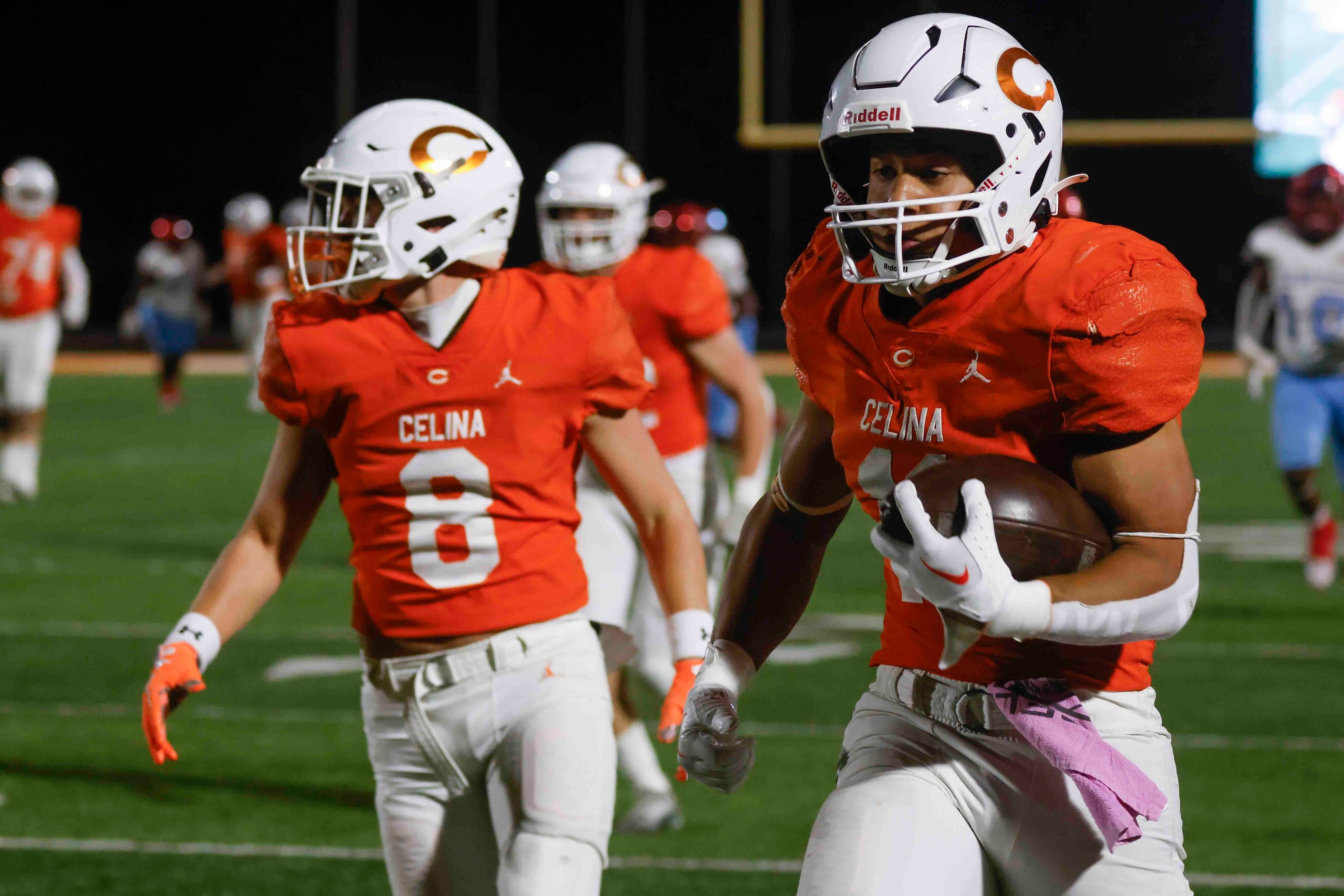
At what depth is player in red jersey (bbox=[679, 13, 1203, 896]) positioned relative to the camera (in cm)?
212

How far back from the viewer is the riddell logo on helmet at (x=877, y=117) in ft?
7.38

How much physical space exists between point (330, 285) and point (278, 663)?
13.1 feet

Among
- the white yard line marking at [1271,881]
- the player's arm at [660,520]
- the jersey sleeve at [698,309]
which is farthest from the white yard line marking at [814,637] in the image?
the player's arm at [660,520]

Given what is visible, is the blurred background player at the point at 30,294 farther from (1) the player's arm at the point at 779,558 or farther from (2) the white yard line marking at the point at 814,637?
(1) the player's arm at the point at 779,558

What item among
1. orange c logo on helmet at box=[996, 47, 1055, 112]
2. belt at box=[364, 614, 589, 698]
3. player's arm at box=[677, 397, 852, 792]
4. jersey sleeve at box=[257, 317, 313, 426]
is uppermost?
orange c logo on helmet at box=[996, 47, 1055, 112]

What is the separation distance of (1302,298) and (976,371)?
22.5ft

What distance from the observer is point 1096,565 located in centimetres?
207

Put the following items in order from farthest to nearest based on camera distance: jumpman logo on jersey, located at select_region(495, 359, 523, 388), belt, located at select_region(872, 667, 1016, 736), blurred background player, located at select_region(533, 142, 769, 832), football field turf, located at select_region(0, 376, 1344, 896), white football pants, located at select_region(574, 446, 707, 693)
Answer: blurred background player, located at select_region(533, 142, 769, 832)
white football pants, located at select_region(574, 446, 707, 693)
football field turf, located at select_region(0, 376, 1344, 896)
jumpman logo on jersey, located at select_region(495, 359, 523, 388)
belt, located at select_region(872, 667, 1016, 736)

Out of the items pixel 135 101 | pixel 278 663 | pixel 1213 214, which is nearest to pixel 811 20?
pixel 1213 214

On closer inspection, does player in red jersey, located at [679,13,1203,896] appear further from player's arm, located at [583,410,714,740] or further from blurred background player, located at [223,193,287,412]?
blurred background player, located at [223,193,287,412]

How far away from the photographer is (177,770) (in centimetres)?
544

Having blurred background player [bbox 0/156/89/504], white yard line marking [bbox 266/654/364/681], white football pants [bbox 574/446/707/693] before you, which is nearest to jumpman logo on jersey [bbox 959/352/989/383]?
white football pants [bbox 574/446/707/693]

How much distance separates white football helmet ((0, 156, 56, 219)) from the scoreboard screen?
324 inches

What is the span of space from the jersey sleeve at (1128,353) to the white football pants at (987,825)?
36cm
